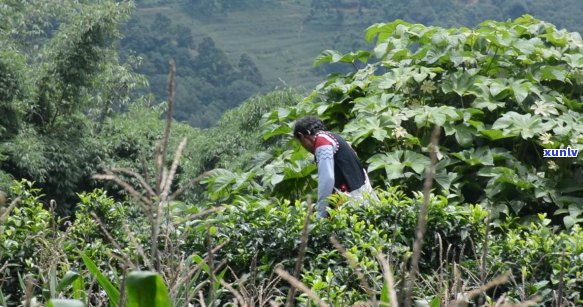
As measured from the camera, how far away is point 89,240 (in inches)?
157

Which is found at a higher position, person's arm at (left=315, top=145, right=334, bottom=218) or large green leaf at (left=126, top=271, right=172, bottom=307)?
large green leaf at (left=126, top=271, right=172, bottom=307)

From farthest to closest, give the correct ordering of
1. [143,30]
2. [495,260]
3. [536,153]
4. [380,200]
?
1. [143,30]
2. [536,153]
3. [380,200]
4. [495,260]

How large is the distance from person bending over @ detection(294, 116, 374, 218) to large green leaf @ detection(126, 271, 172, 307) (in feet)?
9.27

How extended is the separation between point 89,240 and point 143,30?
5147 cm

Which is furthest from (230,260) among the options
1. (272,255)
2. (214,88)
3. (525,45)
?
(214,88)

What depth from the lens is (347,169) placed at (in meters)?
4.40

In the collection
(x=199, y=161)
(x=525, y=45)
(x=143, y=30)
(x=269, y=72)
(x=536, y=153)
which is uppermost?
(x=525, y=45)

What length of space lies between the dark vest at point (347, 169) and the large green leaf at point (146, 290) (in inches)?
116

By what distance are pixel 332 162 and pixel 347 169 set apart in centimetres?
9

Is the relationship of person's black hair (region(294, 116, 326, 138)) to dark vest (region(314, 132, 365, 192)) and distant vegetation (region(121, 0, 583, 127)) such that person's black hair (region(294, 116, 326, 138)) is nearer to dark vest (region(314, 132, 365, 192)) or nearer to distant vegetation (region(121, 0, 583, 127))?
dark vest (region(314, 132, 365, 192))

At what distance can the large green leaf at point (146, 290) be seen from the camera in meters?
1.40

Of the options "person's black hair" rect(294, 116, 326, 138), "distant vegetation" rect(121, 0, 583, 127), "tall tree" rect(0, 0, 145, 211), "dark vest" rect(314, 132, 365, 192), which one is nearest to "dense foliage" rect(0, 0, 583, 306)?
"dark vest" rect(314, 132, 365, 192)

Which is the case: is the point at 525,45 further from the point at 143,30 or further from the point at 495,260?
the point at 143,30

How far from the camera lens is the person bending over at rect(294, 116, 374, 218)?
4340 mm
